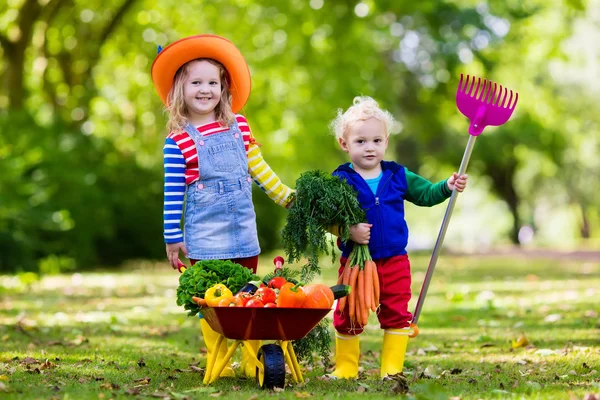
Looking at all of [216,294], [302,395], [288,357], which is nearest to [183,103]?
[216,294]

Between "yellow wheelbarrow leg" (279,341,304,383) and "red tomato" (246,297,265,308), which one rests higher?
"red tomato" (246,297,265,308)

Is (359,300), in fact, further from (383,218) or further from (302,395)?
(302,395)

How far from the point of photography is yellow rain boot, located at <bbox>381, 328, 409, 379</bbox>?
4914 millimetres

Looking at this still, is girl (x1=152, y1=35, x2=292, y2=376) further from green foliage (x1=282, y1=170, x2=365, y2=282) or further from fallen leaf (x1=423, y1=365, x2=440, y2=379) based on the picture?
fallen leaf (x1=423, y1=365, x2=440, y2=379)

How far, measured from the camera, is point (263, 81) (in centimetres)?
2192

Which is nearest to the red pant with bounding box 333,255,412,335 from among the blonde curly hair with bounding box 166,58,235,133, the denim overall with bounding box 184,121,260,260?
the denim overall with bounding box 184,121,260,260

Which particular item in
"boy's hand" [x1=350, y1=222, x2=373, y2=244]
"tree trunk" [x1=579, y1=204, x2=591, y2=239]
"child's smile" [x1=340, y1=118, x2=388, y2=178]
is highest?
"child's smile" [x1=340, y1=118, x2=388, y2=178]

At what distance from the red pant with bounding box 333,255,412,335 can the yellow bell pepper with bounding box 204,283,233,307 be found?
87cm

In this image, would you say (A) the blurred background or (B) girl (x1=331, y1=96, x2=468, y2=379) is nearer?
(B) girl (x1=331, y1=96, x2=468, y2=379)

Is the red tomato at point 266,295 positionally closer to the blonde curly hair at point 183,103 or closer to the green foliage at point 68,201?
the blonde curly hair at point 183,103

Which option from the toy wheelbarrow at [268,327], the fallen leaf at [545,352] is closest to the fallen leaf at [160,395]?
the toy wheelbarrow at [268,327]

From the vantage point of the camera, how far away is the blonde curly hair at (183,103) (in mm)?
4898

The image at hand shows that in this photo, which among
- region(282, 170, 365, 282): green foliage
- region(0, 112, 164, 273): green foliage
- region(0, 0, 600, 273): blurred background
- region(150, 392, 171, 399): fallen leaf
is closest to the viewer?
region(150, 392, 171, 399): fallen leaf

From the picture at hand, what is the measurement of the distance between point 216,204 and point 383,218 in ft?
3.12
